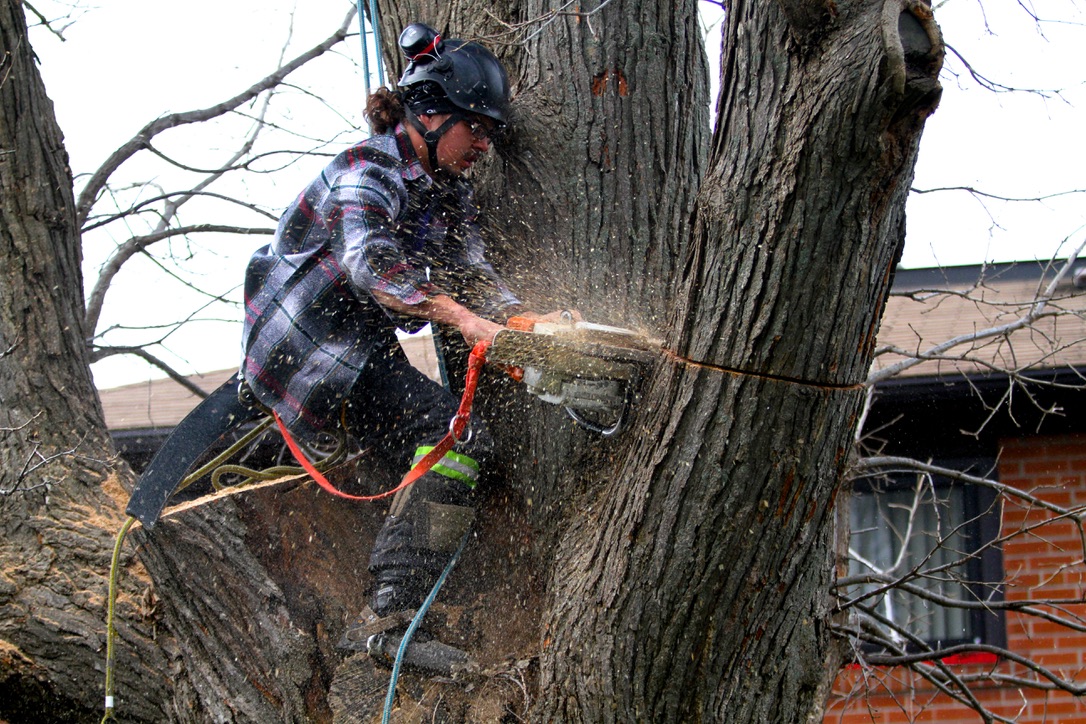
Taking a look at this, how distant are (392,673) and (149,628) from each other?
71 centimetres

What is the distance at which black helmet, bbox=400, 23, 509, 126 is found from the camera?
3379 millimetres

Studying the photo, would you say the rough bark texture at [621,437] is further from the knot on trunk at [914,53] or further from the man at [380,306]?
the man at [380,306]

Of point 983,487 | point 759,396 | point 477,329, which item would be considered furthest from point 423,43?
point 983,487

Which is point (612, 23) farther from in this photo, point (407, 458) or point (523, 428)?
point (407, 458)

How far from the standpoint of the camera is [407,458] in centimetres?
364

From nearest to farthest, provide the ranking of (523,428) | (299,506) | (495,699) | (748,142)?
(748,142), (495,699), (523,428), (299,506)

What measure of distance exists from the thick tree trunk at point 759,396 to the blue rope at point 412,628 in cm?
65

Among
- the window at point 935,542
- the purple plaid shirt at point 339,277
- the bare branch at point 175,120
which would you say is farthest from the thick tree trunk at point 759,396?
the window at point 935,542

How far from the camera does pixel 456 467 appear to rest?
3.34 metres

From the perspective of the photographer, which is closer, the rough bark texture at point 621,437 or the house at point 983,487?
the rough bark texture at point 621,437

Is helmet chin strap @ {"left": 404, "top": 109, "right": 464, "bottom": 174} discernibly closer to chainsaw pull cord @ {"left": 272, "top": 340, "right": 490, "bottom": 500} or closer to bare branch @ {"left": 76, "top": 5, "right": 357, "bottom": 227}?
chainsaw pull cord @ {"left": 272, "top": 340, "right": 490, "bottom": 500}

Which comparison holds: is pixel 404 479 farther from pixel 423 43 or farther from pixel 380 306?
pixel 423 43

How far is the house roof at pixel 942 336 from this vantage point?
685cm

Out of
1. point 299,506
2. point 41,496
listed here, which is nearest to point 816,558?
point 299,506
